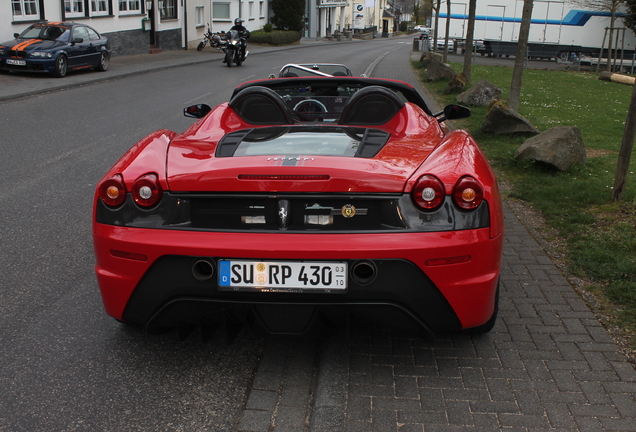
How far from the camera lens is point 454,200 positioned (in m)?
3.07

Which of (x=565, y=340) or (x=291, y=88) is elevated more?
(x=291, y=88)

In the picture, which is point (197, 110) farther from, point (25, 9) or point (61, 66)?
point (25, 9)

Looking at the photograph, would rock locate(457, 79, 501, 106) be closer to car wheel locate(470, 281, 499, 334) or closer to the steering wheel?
the steering wheel

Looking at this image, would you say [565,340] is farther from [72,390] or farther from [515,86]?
[515,86]

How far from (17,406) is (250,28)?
5235 cm

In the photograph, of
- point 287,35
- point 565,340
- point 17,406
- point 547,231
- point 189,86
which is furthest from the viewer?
point 287,35

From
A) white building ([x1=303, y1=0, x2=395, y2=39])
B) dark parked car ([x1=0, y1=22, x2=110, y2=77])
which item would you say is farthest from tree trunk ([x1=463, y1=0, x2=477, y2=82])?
white building ([x1=303, y1=0, x2=395, y2=39])

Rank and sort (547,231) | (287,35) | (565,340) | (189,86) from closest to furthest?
(565,340), (547,231), (189,86), (287,35)

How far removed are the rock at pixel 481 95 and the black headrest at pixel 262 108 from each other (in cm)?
1106

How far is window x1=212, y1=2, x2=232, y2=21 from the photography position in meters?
47.9

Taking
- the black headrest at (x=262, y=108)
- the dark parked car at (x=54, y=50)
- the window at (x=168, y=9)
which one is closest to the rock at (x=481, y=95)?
the black headrest at (x=262, y=108)

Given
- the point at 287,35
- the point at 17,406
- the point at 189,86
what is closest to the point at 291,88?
the point at 17,406

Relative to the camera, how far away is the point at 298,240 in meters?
2.99

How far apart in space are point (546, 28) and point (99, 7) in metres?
26.4
